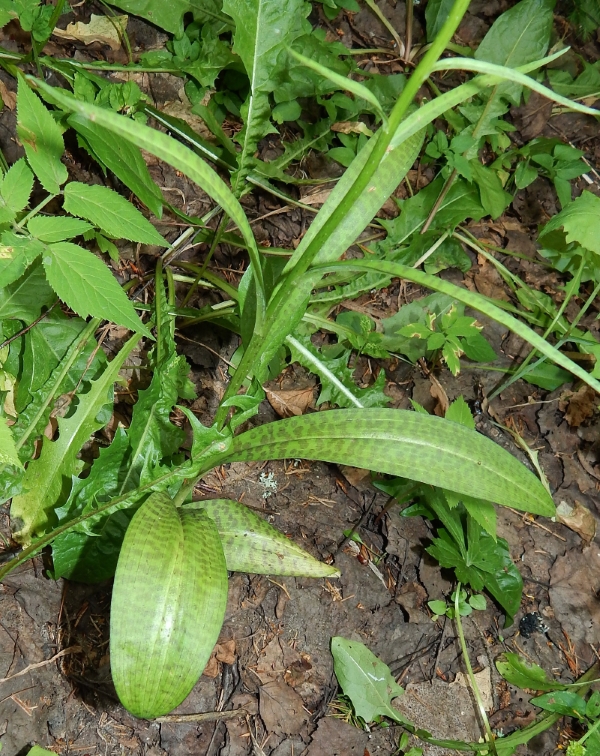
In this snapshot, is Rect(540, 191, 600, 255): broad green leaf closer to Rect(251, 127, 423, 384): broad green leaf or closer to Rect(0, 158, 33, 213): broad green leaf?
Rect(251, 127, 423, 384): broad green leaf

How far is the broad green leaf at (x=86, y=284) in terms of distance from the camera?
Answer: 4.38ft

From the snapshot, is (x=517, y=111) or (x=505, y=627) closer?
(x=505, y=627)

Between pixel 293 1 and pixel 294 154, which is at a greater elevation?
pixel 293 1

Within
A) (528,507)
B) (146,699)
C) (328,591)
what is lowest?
(328,591)

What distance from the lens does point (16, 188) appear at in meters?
1.42

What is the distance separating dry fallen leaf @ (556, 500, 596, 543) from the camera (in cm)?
245

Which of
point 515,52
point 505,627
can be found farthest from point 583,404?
point 515,52

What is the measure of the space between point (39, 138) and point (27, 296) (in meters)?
0.51

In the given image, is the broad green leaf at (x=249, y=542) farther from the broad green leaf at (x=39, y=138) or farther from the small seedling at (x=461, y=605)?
the broad green leaf at (x=39, y=138)

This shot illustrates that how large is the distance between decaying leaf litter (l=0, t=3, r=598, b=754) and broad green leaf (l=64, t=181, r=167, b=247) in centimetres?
59

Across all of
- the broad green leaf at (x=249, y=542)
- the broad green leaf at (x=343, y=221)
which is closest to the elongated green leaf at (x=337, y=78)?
Result: the broad green leaf at (x=343, y=221)

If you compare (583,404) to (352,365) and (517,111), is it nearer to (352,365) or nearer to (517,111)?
(352,365)

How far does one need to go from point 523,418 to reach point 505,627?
33.6 inches

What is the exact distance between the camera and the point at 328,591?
2.07m
